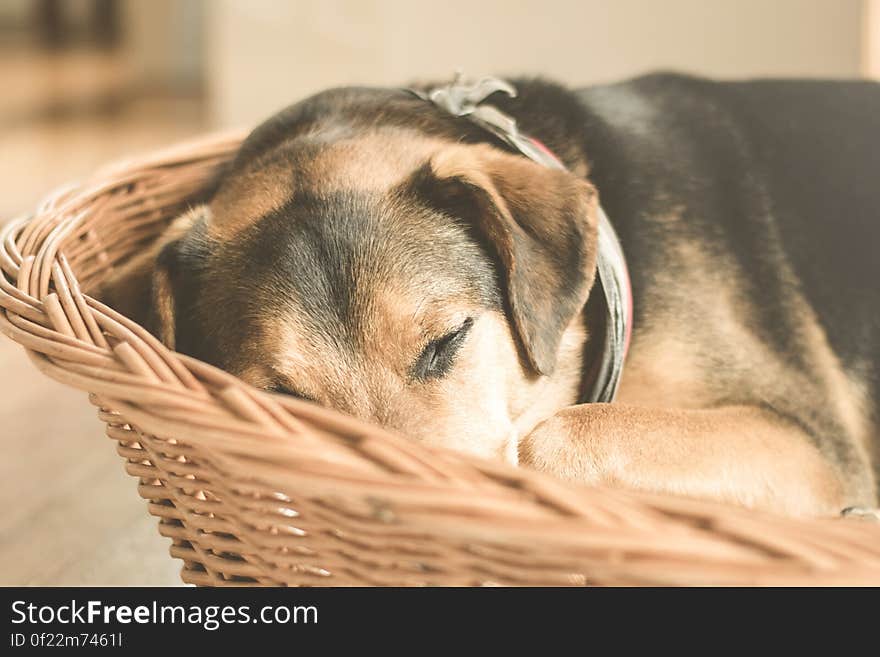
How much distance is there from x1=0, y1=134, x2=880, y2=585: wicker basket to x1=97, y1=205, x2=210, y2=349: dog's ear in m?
0.22

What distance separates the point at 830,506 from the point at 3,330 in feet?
5.50

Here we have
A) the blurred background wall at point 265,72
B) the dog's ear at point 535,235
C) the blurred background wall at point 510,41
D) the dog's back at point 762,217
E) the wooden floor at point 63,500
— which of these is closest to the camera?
the dog's ear at point 535,235

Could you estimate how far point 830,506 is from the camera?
2010mm

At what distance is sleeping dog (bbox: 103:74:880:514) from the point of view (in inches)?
71.2

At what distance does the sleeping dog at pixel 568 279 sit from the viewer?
71.2 inches

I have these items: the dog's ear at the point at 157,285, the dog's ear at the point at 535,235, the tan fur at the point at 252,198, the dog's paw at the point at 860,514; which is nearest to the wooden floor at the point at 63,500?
the dog's ear at the point at 157,285

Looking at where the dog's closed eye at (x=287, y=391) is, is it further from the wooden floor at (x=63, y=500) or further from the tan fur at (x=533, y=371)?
the wooden floor at (x=63, y=500)

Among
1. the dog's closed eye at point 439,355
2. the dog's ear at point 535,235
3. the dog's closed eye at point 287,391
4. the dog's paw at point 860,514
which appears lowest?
the dog's paw at point 860,514

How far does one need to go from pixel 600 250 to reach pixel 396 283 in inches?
17.8

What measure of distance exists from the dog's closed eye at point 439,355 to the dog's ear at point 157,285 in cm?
56

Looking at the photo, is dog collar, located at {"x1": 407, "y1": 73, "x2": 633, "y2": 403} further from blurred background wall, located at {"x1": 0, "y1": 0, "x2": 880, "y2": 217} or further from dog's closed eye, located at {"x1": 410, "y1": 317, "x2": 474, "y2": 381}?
blurred background wall, located at {"x1": 0, "y1": 0, "x2": 880, "y2": 217}

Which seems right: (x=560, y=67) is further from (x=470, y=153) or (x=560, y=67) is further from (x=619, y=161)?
(x=470, y=153)

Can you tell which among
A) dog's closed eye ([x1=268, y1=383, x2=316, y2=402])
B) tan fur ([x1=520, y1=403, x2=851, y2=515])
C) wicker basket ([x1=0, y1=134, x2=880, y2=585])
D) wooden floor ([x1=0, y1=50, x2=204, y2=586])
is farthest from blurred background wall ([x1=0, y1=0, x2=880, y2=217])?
wicker basket ([x1=0, y1=134, x2=880, y2=585])
